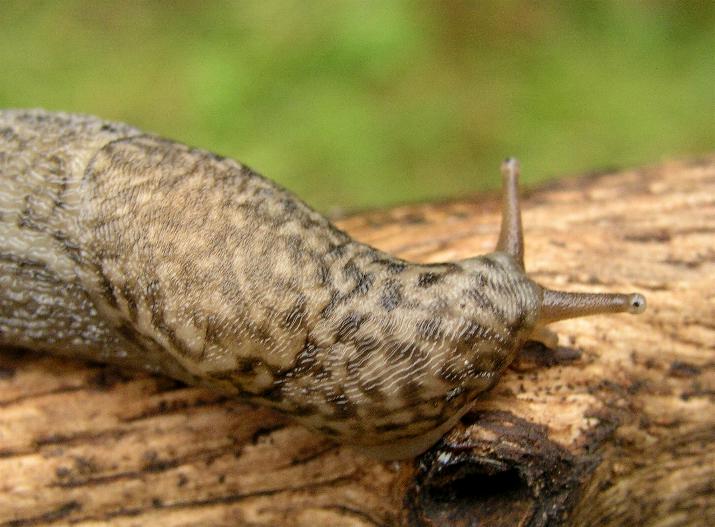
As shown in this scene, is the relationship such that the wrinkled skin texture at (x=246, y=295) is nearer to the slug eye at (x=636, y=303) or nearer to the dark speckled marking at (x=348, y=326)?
the dark speckled marking at (x=348, y=326)

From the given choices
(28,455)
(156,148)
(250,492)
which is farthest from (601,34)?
(28,455)

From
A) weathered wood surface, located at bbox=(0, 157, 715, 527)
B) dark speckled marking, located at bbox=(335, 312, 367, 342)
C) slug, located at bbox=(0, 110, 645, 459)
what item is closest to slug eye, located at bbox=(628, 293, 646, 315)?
slug, located at bbox=(0, 110, 645, 459)

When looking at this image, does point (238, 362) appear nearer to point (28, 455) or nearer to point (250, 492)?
point (250, 492)

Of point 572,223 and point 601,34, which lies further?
point 601,34

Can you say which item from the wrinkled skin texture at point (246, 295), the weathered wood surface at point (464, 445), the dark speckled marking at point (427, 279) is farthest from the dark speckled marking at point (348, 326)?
the weathered wood surface at point (464, 445)

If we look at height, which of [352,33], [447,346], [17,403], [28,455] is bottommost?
[28,455]

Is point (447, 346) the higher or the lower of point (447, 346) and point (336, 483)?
the higher

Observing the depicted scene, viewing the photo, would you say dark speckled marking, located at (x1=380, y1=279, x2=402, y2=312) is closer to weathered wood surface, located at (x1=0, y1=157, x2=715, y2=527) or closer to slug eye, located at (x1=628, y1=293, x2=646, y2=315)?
weathered wood surface, located at (x1=0, y1=157, x2=715, y2=527)

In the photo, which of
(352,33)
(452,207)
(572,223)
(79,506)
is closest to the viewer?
(79,506)
